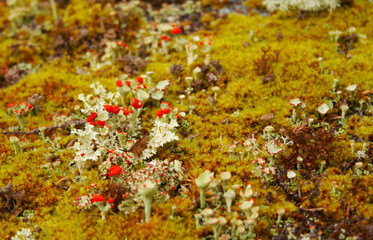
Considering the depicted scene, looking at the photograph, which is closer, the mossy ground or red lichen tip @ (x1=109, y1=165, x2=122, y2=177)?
the mossy ground

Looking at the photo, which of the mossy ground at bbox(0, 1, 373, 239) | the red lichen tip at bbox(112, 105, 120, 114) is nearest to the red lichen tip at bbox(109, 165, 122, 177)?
the mossy ground at bbox(0, 1, 373, 239)

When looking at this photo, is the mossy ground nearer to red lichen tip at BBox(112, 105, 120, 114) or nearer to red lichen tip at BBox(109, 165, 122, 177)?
red lichen tip at BBox(109, 165, 122, 177)

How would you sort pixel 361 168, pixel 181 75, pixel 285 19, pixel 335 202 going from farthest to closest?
pixel 285 19 → pixel 181 75 → pixel 361 168 → pixel 335 202

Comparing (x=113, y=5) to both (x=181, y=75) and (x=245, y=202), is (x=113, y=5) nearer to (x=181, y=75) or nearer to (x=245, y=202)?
(x=181, y=75)

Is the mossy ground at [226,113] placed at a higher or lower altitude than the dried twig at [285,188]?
higher

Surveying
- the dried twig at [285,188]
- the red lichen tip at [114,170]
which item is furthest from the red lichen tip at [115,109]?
the dried twig at [285,188]

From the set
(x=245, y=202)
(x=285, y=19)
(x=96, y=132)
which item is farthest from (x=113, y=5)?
(x=245, y=202)

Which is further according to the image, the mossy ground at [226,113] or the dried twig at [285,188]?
the dried twig at [285,188]

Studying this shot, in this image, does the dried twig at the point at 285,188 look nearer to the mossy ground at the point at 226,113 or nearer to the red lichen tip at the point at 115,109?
the mossy ground at the point at 226,113
